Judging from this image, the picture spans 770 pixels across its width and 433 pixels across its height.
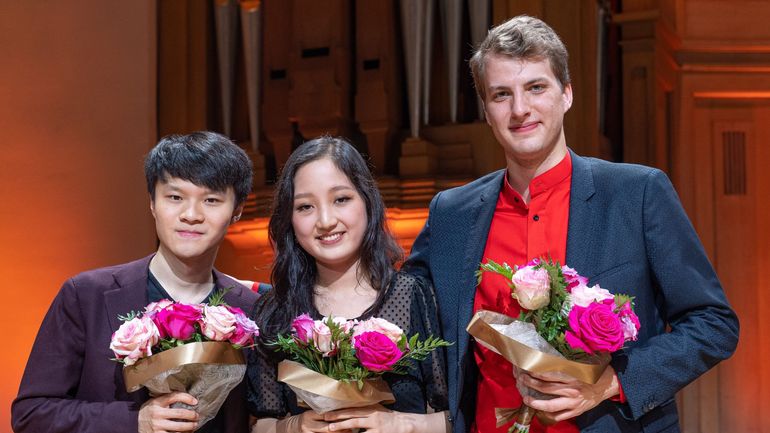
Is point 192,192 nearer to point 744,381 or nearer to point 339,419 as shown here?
point 339,419

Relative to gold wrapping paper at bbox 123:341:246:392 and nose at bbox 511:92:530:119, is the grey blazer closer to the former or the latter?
nose at bbox 511:92:530:119

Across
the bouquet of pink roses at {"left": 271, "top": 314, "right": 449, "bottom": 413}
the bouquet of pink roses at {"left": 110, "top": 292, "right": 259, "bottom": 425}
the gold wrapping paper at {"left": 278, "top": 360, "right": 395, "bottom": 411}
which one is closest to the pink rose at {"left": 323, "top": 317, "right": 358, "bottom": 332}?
the bouquet of pink roses at {"left": 271, "top": 314, "right": 449, "bottom": 413}

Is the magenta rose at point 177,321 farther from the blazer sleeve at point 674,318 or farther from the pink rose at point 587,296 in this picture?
the blazer sleeve at point 674,318

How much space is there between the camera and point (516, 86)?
270 cm

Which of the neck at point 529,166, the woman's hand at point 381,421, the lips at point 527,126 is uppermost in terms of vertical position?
the lips at point 527,126

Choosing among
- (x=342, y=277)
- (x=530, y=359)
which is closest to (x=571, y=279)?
(x=530, y=359)

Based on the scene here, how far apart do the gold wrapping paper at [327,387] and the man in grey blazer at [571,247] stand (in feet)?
1.15

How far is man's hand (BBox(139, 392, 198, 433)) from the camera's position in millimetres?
2520

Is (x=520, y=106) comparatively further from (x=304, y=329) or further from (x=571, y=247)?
(x=304, y=329)

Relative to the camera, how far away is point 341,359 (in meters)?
2.46

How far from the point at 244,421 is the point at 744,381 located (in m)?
4.72

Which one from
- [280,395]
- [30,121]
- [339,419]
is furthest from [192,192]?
[30,121]

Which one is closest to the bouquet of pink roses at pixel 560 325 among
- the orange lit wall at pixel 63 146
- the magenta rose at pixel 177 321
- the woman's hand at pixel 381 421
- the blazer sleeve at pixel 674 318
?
the blazer sleeve at pixel 674 318

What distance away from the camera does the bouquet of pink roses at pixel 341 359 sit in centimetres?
240
